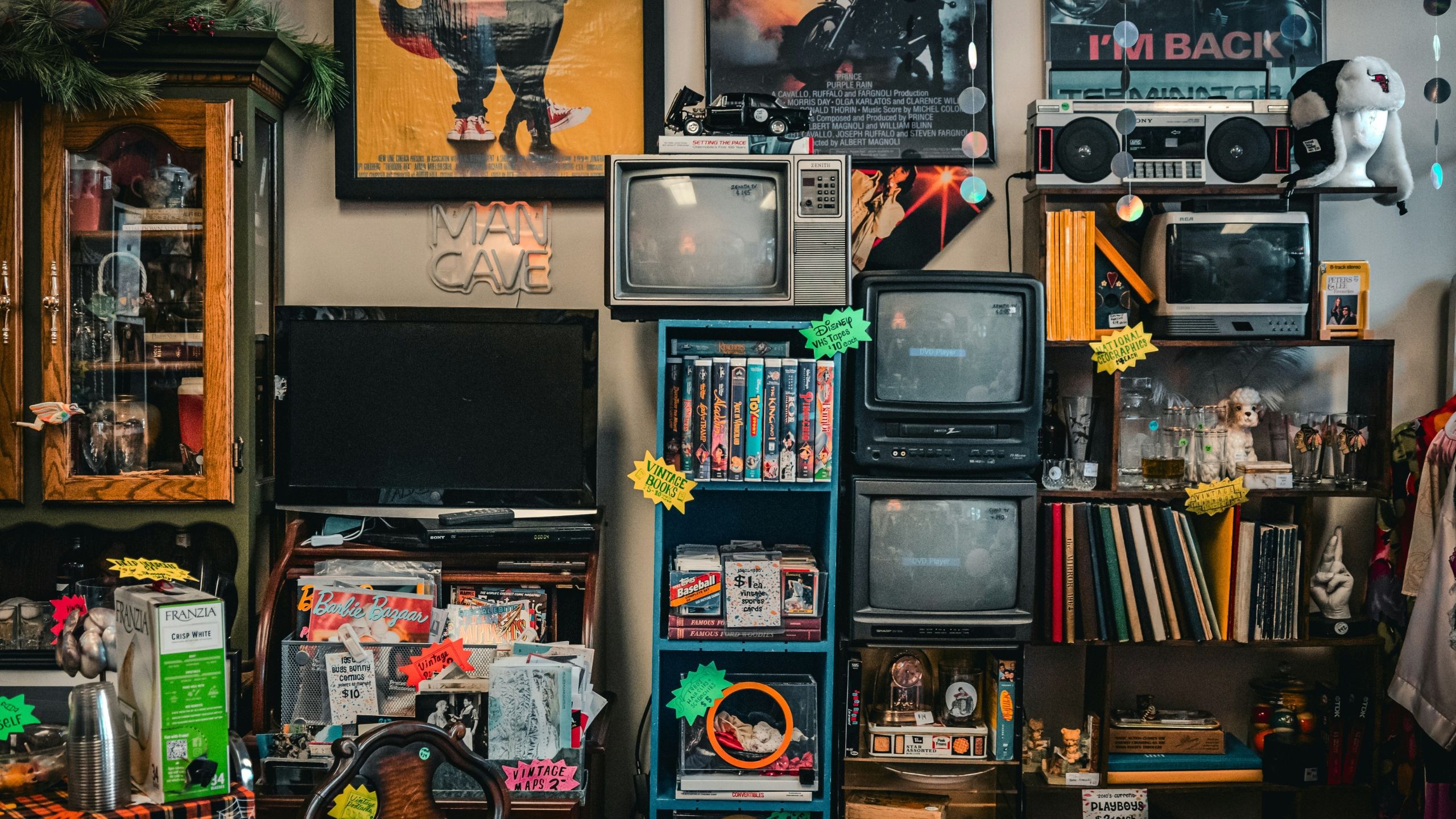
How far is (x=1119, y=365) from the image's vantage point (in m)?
2.35

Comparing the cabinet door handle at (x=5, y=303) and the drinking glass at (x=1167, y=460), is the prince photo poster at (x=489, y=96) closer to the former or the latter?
the cabinet door handle at (x=5, y=303)

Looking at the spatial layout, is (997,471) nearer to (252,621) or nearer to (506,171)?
(506,171)

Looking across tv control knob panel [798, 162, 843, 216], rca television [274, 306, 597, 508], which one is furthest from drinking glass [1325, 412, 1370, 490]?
rca television [274, 306, 597, 508]

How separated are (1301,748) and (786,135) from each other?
1.92m

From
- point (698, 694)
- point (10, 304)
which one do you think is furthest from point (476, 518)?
point (10, 304)

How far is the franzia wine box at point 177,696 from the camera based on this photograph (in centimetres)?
127

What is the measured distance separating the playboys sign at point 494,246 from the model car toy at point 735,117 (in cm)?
57

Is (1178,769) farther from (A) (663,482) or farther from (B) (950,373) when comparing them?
(A) (663,482)

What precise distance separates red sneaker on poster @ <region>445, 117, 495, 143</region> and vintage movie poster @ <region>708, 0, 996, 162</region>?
1.98ft

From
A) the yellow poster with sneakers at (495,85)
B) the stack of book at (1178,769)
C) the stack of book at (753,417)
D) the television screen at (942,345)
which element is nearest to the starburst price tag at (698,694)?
the stack of book at (753,417)

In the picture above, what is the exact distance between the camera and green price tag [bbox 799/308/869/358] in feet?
7.16

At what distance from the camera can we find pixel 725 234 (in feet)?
7.28

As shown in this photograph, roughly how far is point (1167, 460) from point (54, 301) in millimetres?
2630

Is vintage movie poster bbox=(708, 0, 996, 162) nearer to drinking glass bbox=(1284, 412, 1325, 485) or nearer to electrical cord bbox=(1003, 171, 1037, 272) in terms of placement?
electrical cord bbox=(1003, 171, 1037, 272)
